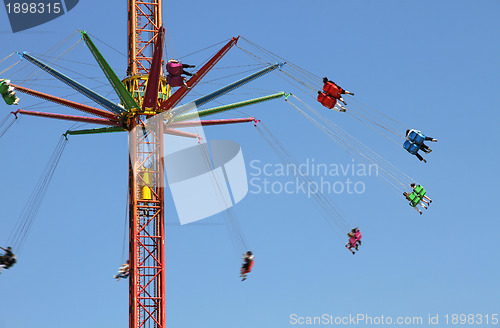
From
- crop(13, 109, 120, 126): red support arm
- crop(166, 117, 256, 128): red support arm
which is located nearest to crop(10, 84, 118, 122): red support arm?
crop(13, 109, 120, 126): red support arm

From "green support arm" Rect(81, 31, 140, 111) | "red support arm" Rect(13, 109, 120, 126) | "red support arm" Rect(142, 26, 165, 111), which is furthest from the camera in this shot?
"red support arm" Rect(13, 109, 120, 126)

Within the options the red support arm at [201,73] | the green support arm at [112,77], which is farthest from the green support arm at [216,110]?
the green support arm at [112,77]

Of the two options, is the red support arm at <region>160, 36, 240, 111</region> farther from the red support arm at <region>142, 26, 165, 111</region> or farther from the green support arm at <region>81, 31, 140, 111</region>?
the green support arm at <region>81, 31, 140, 111</region>

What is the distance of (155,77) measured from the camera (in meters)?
81.7

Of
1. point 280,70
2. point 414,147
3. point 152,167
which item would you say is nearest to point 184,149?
point 152,167

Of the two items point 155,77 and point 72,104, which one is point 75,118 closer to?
point 72,104

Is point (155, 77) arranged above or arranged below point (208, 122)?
Result: below

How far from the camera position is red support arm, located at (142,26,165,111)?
80188 millimetres

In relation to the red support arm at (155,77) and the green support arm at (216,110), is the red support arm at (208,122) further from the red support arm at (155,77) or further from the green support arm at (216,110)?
the red support arm at (155,77)

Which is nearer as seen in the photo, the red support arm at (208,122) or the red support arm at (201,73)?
the red support arm at (201,73)

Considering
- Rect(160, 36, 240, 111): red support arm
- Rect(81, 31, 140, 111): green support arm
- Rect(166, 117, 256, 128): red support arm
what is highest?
Rect(166, 117, 256, 128): red support arm

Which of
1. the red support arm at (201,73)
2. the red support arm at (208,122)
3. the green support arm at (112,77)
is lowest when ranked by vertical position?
the red support arm at (201,73)

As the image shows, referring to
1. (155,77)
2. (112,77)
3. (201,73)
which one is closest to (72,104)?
(112,77)

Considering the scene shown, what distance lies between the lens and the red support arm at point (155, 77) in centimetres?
8019
